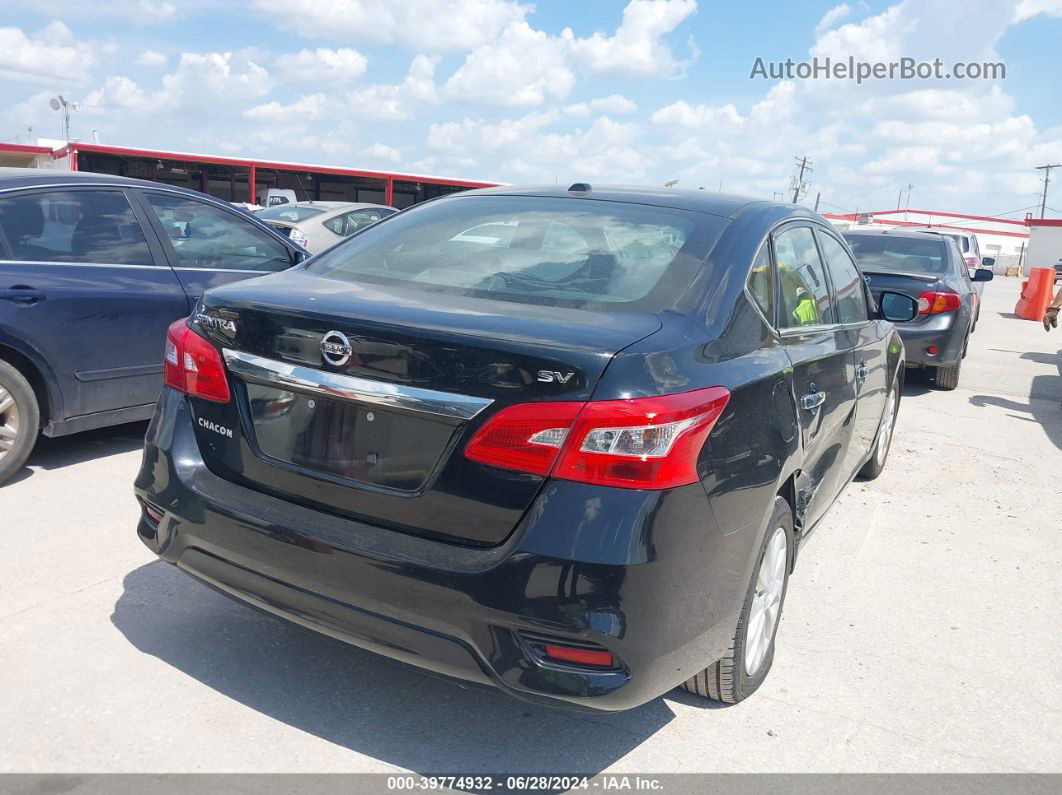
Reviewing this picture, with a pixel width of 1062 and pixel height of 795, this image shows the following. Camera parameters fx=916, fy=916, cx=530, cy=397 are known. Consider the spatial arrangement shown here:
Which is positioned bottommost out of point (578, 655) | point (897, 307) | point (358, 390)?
point (578, 655)

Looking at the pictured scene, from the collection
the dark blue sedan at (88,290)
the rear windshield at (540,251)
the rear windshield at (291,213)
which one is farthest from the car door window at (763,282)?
the rear windshield at (291,213)

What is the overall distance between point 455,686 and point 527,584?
0.62 metres

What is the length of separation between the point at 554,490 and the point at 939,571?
2964 mm

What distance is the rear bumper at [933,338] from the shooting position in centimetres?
868

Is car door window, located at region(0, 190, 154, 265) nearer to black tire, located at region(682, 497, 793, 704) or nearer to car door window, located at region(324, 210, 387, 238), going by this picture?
black tire, located at region(682, 497, 793, 704)

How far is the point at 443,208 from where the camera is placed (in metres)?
3.68

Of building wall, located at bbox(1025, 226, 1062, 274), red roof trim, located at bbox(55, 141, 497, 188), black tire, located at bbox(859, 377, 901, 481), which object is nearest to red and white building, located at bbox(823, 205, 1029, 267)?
building wall, located at bbox(1025, 226, 1062, 274)

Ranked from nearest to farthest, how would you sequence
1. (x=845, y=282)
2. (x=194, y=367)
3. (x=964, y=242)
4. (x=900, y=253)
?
1. (x=194, y=367)
2. (x=845, y=282)
3. (x=900, y=253)
4. (x=964, y=242)

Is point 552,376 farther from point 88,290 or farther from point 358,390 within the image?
point 88,290

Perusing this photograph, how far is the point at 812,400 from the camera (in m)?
3.31

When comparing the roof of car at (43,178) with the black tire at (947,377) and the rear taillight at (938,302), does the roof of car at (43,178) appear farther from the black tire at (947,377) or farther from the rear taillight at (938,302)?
the black tire at (947,377)

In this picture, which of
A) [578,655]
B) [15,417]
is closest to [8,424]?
[15,417]

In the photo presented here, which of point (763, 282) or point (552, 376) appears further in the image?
point (763, 282)

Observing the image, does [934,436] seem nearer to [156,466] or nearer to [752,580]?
[752,580]
